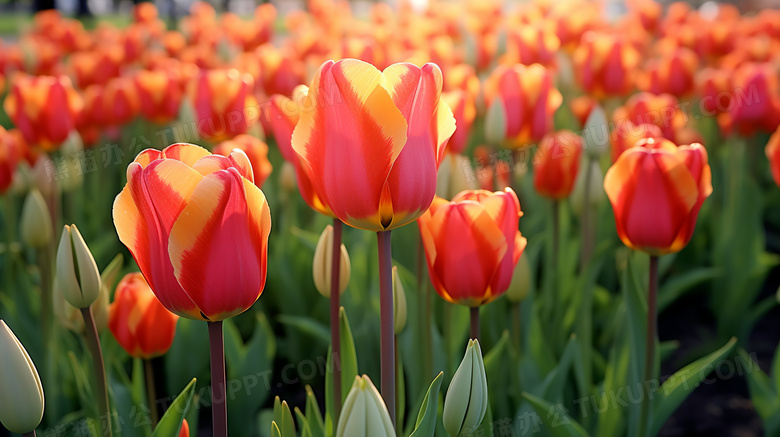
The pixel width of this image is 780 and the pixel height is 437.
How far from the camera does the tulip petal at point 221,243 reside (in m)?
0.95

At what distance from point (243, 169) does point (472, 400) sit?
0.49 metres

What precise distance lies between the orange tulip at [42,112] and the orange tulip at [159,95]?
508mm

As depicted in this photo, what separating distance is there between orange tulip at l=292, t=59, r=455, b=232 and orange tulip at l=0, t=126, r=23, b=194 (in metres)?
1.57

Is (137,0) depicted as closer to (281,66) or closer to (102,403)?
(281,66)

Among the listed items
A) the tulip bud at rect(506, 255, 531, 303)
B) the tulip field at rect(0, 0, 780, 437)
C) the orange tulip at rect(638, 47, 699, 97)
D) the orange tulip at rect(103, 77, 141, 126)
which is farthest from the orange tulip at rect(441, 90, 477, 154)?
the orange tulip at rect(103, 77, 141, 126)

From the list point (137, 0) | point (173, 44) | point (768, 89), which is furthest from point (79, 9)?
point (768, 89)

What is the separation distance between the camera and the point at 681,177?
1.40 m

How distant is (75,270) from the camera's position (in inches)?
49.6

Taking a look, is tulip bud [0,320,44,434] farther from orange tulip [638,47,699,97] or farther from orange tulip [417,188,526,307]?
orange tulip [638,47,699,97]

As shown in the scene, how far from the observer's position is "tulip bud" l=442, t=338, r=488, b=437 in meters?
1.08

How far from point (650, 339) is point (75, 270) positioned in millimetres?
1157

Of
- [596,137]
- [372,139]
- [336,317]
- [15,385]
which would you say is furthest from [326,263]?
[596,137]

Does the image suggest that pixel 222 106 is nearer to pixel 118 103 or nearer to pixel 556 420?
pixel 118 103

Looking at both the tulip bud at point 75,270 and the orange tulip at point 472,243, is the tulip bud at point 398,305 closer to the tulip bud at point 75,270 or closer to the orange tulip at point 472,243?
the orange tulip at point 472,243
